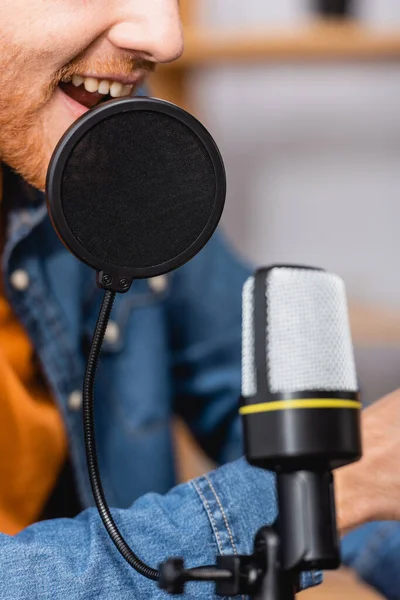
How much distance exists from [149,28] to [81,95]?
95 mm

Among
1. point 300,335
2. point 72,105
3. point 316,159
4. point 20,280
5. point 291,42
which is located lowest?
point 300,335

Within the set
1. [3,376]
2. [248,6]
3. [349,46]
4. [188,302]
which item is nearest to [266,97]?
[248,6]

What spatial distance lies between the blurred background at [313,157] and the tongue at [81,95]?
0.86 m

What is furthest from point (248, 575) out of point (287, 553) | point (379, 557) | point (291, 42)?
point (291, 42)

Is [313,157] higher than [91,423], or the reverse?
[313,157]

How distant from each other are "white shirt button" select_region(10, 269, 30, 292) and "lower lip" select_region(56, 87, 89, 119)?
0.32m

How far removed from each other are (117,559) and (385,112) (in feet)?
4.27

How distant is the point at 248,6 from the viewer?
5.60 ft

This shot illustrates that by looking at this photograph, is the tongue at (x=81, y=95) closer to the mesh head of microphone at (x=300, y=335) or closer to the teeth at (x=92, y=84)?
the teeth at (x=92, y=84)

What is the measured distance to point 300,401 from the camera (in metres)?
0.46

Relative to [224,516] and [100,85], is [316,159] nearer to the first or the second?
[100,85]

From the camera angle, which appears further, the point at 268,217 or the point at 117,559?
the point at 268,217

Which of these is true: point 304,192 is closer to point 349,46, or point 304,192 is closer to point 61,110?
point 349,46

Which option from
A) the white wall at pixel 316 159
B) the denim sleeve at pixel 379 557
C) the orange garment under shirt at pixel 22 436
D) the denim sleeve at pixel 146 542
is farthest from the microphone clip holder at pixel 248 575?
the white wall at pixel 316 159
